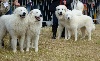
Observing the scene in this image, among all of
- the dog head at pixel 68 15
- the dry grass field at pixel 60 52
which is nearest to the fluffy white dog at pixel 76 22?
the dog head at pixel 68 15

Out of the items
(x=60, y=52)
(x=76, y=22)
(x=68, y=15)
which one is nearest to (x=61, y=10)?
(x=68, y=15)

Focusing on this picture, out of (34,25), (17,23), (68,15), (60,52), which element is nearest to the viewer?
(17,23)

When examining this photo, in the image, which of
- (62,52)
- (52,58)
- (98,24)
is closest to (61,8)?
(62,52)

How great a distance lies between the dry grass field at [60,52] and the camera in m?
6.97

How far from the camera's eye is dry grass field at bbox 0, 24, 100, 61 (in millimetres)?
6970

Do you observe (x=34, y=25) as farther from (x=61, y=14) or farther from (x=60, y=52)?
(x=61, y=14)

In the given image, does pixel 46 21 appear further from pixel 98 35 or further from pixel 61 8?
pixel 61 8

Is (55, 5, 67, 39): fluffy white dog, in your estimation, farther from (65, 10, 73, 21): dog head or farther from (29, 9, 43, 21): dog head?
(29, 9, 43, 21): dog head

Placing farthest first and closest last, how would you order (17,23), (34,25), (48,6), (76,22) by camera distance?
(48,6) → (76,22) → (34,25) → (17,23)

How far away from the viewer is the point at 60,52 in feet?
25.0

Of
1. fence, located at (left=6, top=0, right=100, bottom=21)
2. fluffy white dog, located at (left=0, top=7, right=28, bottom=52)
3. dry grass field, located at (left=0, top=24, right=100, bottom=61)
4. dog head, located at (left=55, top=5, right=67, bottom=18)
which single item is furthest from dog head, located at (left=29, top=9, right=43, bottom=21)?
fence, located at (left=6, top=0, right=100, bottom=21)

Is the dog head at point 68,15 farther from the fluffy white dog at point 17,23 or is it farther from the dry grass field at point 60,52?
the fluffy white dog at point 17,23

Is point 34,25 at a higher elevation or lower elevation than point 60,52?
higher

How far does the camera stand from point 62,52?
7.66 m
